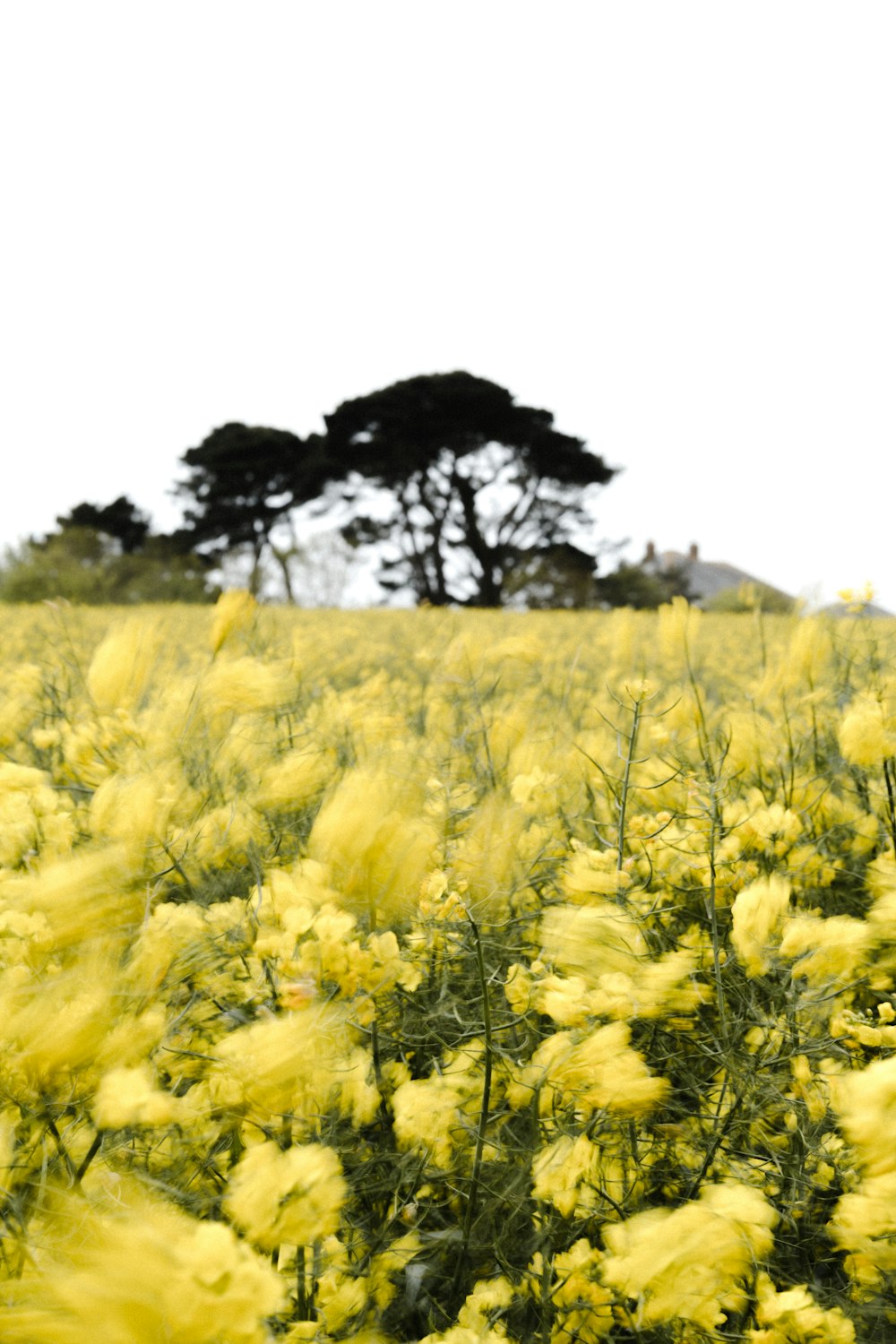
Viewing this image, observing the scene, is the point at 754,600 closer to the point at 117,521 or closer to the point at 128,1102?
the point at 128,1102

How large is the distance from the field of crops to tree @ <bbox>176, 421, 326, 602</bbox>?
23.8 metres

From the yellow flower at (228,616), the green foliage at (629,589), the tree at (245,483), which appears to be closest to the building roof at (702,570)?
the green foliage at (629,589)

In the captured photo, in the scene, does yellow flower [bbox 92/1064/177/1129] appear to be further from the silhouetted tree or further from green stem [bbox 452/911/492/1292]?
the silhouetted tree

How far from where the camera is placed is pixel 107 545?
84.8ft

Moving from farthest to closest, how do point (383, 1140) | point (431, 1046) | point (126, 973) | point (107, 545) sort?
point (107, 545) → point (431, 1046) → point (383, 1140) → point (126, 973)

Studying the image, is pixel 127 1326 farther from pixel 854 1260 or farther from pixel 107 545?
pixel 107 545

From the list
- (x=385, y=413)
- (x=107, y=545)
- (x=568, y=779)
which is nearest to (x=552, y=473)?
(x=385, y=413)

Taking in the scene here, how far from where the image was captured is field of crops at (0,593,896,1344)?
607mm

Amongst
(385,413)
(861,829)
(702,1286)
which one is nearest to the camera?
(702,1286)

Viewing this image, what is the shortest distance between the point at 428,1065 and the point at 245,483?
25160 mm

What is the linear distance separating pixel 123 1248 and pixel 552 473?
2434 cm

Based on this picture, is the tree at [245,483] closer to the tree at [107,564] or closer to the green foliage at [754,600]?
the tree at [107,564]

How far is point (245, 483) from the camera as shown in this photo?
24672mm

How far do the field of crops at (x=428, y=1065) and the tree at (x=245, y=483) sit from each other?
2383cm
